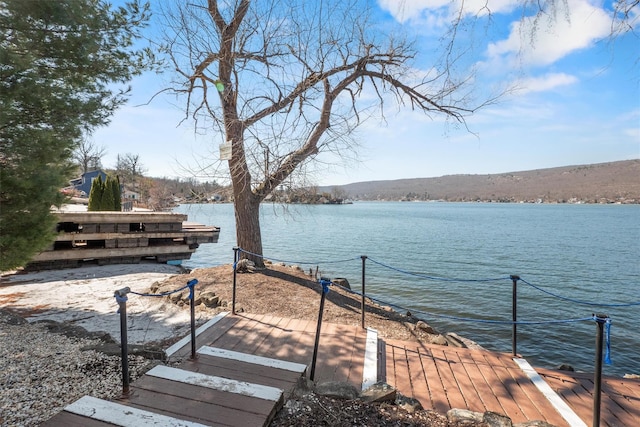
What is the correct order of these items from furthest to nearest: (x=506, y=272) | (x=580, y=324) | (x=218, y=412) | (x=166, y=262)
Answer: (x=506, y=272), (x=166, y=262), (x=580, y=324), (x=218, y=412)

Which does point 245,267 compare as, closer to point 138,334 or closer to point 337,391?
point 138,334

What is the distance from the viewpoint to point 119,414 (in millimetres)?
2285

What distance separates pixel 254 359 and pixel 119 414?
1364mm

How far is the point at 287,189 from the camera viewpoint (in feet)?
25.7

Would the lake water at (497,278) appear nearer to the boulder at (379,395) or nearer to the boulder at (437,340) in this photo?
the boulder at (437,340)

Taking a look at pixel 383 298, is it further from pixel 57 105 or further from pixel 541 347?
pixel 57 105

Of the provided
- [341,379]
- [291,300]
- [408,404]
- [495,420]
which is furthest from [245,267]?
[495,420]

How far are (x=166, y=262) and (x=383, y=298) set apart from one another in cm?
703

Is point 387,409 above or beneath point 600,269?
above

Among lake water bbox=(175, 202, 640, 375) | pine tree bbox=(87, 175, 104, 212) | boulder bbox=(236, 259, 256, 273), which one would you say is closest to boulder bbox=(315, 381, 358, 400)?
lake water bbox=(175, 202, 640, 375)

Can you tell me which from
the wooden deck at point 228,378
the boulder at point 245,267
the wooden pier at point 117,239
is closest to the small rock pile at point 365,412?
the wooden deck at point 228,378

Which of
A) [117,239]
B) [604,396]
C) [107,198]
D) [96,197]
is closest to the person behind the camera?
[604,396]

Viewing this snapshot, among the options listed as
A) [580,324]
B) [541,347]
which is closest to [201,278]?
[541,347]

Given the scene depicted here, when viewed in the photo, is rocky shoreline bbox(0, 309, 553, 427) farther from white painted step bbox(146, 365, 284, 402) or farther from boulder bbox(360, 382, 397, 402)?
white painted step bbox(146, 365, 284, 402)
